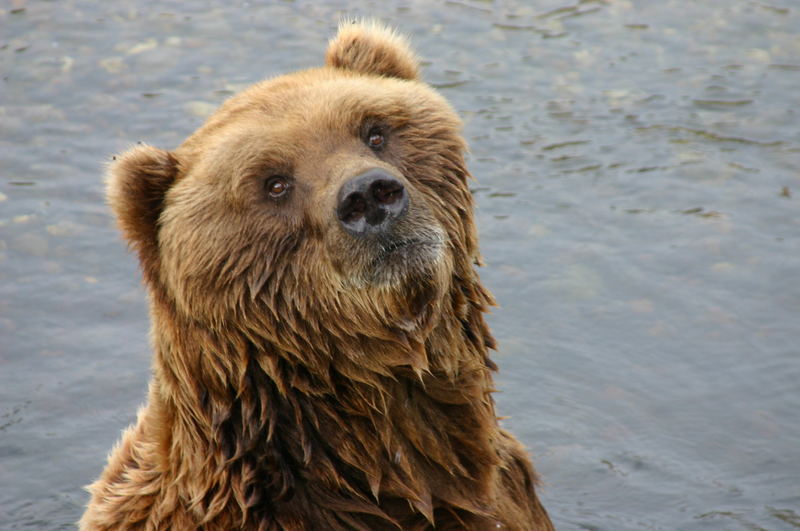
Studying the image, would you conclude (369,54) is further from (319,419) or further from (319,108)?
(319,419)

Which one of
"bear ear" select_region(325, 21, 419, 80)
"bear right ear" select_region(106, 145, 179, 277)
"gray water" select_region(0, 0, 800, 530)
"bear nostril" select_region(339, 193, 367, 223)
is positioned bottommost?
"gray water" select_region(0, 0, 800, 530)

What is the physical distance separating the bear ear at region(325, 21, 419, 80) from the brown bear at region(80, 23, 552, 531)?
0.32 meters

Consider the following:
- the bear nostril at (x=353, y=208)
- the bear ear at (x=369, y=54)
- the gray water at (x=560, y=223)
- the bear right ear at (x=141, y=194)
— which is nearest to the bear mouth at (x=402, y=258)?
the bear nostril at (x=353, y=208)

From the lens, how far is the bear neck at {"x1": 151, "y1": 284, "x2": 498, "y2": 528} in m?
4.95

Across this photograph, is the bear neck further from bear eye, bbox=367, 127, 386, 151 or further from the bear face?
bear eye, bbox=367, 127, 386, 151

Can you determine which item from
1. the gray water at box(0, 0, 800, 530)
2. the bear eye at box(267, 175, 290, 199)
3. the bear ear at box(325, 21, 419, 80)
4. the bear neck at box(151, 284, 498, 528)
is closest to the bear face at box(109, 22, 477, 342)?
the bear eye at box(267, 175, 290, 199)

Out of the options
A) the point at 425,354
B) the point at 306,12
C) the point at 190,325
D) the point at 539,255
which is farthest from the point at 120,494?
the point at 306,12

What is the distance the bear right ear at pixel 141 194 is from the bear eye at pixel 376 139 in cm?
90

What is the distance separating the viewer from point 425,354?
4.97 metres

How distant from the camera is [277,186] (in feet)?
16.2

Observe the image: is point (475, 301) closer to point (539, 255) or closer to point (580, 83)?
point (539, 255)

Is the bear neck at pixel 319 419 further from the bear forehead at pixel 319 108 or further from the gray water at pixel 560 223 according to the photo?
the gray water at pixel 560 223

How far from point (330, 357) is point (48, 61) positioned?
8169 mm

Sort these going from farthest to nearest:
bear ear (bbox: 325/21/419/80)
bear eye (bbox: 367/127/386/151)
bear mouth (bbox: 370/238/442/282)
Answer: bear ear (bbox: 325/21/419/80) → bear eye (bbox: 367/127/386/151) → bear mouth (bbox: 370/238/442/282)
